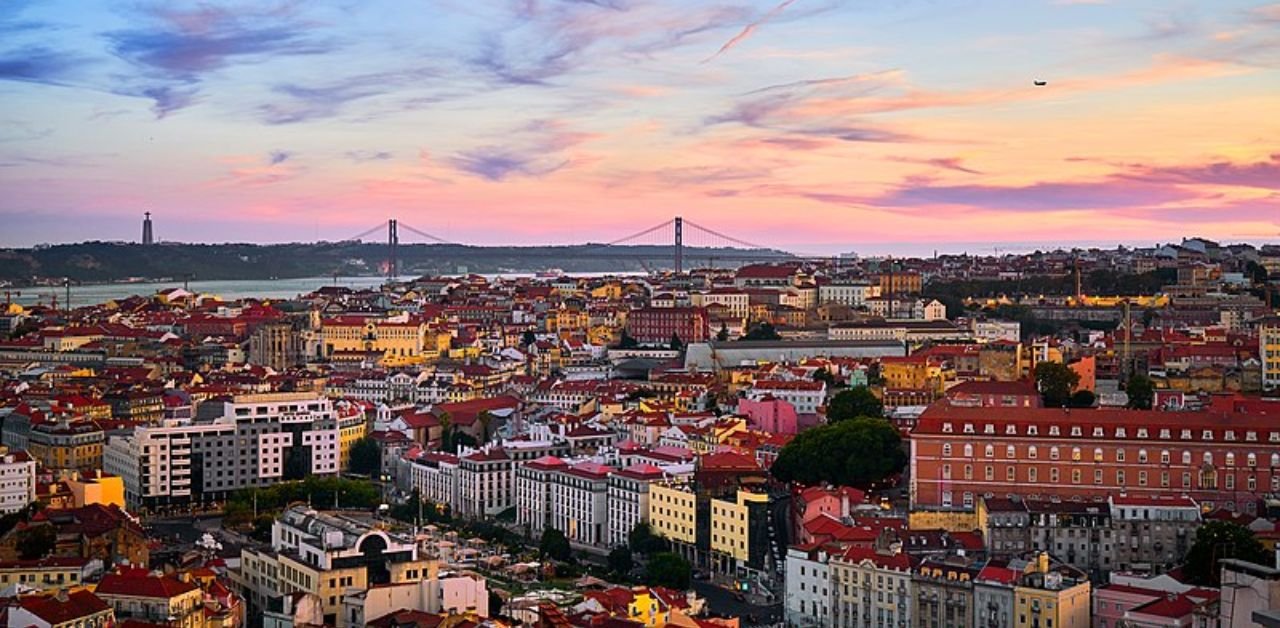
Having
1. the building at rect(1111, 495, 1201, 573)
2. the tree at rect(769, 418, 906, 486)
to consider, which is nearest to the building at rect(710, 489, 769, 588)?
the tree at rect(769, 418, 906, 486)

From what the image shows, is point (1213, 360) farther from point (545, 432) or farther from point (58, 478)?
point (58, 478)

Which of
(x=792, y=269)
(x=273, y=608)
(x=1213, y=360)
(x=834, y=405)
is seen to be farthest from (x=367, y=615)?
(x=792, y=269)

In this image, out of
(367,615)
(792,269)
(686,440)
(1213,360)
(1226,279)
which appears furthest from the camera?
(792,269)

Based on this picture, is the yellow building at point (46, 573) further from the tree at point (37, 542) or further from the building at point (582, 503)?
the building at point (582, 503)

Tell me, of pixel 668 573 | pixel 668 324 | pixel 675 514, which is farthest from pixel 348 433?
pixel 668 324

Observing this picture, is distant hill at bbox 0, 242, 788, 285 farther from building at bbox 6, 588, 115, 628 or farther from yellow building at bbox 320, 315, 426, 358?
building at bbox 6, 588, 115, 628
